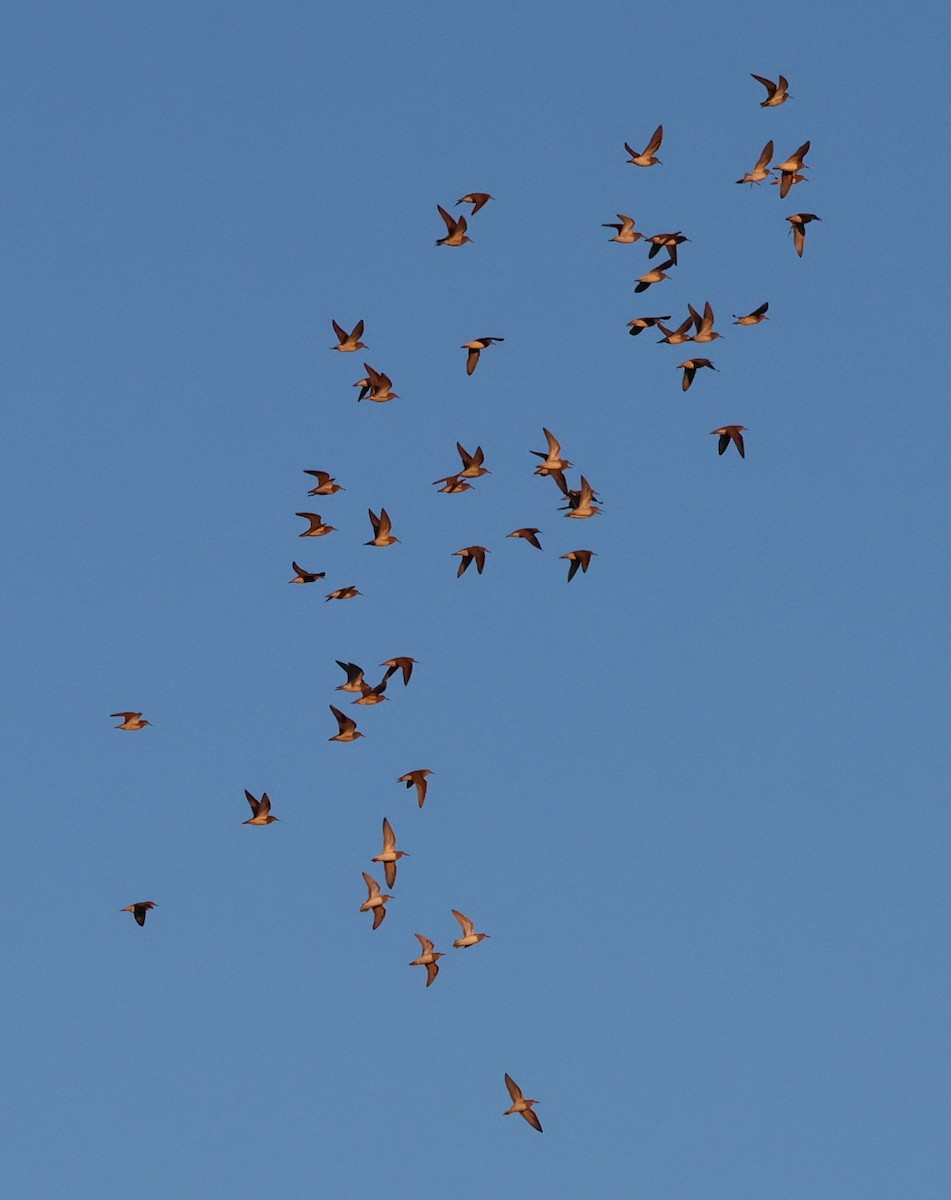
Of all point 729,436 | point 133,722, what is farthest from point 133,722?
point 729,436

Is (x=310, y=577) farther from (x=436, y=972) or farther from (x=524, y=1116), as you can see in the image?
(x=524, y=1116)

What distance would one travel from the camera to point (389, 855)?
210ft

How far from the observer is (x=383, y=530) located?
64.9 m

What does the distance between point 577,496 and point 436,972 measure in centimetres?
1523

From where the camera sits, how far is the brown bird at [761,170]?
66.3 metres

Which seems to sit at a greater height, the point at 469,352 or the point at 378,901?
the point at 469,352

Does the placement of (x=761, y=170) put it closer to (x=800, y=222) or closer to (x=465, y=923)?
(x=800, y=222)

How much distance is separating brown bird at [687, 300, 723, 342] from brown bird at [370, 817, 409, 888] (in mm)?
18095

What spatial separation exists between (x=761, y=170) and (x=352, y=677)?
21.2 metres

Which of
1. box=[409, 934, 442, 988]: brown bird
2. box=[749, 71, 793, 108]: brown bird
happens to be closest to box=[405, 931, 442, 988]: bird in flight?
box=[409, 934, 442, 988]: brown bird

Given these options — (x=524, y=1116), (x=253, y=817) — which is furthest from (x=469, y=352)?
(x=524, y=1116)

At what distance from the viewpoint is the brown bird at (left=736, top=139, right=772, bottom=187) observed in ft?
217

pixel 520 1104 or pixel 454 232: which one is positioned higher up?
pixel 454 232

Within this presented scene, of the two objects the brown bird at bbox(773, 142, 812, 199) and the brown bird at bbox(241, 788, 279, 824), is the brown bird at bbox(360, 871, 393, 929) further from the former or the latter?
the brown bird at bbox(773, 142, 812, 199)
